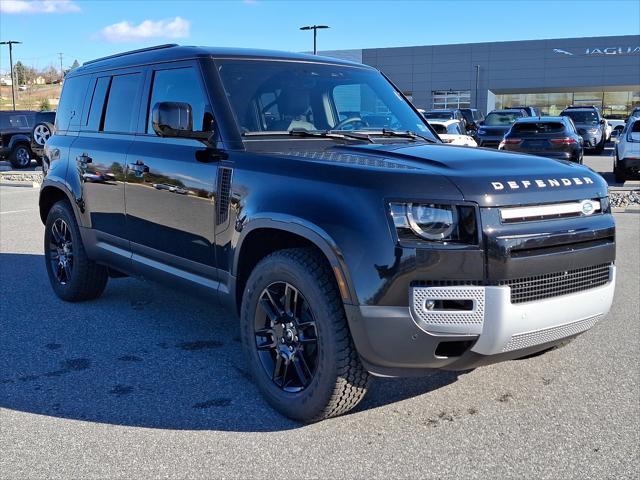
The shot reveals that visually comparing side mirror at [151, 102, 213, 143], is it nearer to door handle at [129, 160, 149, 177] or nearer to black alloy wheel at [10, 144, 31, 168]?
door handle at [129, 160, 149, 177]

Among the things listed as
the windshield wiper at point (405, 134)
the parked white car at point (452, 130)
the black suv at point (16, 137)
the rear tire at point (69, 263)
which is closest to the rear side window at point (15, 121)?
the black suv at point (16, 137)

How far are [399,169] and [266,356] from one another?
1311 millimetres

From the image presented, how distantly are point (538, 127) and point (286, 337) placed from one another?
50.7 feet

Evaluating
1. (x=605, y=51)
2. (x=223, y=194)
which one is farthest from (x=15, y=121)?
(x=605, y=51)

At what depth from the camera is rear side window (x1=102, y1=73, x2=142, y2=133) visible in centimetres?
492

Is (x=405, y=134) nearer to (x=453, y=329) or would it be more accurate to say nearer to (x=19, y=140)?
(x=453, y=329)

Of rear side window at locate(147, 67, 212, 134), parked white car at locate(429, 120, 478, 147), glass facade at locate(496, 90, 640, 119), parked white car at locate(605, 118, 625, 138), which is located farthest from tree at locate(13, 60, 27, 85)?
rear side window at locate(147, 67, 212, 134)

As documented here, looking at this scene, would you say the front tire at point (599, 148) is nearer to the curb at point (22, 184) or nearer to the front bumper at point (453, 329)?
the curb at point (22, 184)

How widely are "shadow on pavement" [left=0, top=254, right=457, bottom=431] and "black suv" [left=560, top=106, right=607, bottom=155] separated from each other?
23971 millimetres

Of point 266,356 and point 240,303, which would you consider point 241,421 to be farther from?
point 240,303

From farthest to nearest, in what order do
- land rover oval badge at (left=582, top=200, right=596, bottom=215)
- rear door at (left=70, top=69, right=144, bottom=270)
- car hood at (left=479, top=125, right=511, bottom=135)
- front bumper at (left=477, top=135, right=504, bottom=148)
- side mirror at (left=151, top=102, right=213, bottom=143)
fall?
1. car hood at (left=479, top=125, right=511, bottom=135)
2. front bumper at (left=477, top=135, right=504, bottom=148)
3. rear door at (left=70, top=69, right=144, bottom=270)
4. side mirror at (left=151, top=102, right=213, bottom=143)
5. land rover oval badge at (left=582, top=200, right=596, bottom=215)

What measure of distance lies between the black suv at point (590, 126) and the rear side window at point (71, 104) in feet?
79.0

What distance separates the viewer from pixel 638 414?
3650mm

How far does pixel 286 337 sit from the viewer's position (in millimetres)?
3613
